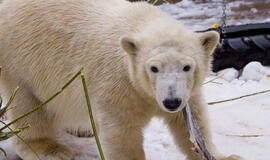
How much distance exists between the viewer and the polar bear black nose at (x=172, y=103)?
2191 mm

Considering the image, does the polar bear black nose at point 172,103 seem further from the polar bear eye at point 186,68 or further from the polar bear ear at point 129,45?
the polar bear ear at point 129,45

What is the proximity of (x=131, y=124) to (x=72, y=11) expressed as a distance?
3.29 ft

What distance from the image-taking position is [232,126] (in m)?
3.76

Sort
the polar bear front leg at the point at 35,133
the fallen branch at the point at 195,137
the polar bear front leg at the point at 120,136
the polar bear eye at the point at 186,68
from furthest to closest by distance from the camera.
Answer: the polar bear front leg at the point at 35,133
the polar bear front leg at the point at 120,136
the fallen branch at the point at 195,137
the polar bear eye at the point at 186,68

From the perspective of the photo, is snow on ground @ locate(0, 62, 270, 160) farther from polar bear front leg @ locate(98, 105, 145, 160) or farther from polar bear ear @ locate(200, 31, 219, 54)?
polar bear ear @ locate(200, 31, 219, 54)

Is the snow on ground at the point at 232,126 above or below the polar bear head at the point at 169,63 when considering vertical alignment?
below

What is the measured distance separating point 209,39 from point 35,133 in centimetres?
167

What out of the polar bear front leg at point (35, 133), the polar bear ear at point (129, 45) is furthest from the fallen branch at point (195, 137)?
the polar bear front leg at point (35, 133)

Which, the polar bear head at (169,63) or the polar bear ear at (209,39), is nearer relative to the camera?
the polar bear head at (169,63)

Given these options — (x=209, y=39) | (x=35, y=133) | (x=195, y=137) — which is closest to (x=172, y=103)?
(x=195, y=137)

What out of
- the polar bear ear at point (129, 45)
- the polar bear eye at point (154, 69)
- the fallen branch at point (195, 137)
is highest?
the polar bear ear at point (129, 45)

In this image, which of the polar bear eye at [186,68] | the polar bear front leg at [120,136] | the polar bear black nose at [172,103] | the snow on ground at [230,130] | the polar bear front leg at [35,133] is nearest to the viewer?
the polar bear black nose at [172,103]

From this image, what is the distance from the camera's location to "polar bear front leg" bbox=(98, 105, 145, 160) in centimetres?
269

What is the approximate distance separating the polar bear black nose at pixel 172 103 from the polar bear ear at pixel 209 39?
497 mm
